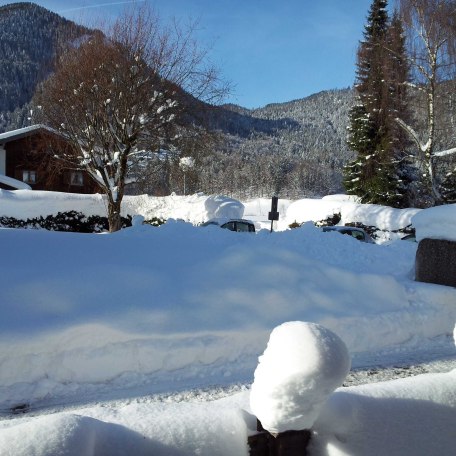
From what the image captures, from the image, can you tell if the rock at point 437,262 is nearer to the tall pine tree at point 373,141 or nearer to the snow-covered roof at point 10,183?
the tall pine tree at point 373,141

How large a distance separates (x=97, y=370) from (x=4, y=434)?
162 inches

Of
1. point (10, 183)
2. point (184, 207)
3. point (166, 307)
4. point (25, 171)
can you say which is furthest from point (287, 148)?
point (166, 307)

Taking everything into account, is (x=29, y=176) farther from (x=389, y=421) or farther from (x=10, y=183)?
(x=389, y=421)

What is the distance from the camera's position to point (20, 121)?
2219 inches

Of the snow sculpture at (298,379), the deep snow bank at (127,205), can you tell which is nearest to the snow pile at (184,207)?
the deep snow bank at (127,205)

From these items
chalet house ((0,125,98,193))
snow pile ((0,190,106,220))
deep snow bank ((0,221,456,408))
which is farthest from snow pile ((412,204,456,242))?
chalet house ((0,125,98,193))

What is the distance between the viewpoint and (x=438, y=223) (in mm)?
8414

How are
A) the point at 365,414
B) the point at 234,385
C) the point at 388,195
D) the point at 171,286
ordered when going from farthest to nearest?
1. the point at 388,195
2. the point at 171,286
3. the point at 234,385
4. the point at 365,414

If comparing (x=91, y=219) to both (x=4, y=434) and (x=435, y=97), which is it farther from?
(x=4, y=434)

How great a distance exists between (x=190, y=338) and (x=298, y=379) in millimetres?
4457

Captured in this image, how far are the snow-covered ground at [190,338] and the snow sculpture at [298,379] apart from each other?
151 mm

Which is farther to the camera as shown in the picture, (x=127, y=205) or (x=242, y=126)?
(x=242, y=126)

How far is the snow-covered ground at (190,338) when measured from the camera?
1.68 m

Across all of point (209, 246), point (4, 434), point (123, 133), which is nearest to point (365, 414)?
point (4, 434)
